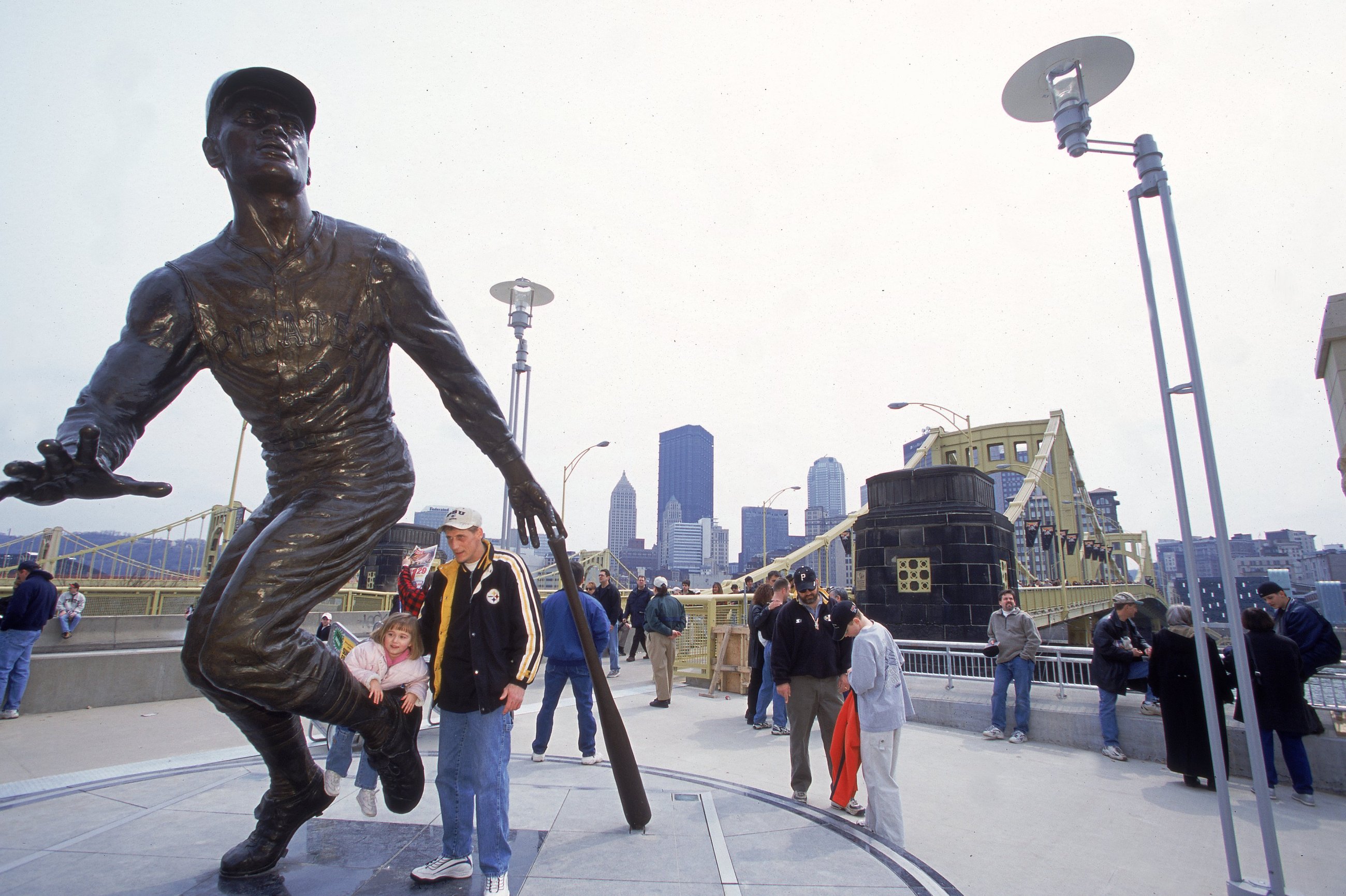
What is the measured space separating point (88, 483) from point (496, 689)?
61.4 inches

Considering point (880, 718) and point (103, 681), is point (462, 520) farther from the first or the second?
point (103, 681)

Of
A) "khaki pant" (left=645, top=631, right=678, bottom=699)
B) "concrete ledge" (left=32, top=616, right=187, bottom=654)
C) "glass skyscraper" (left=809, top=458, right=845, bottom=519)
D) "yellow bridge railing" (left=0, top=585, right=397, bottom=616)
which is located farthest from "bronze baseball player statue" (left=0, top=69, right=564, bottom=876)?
"glass skyscraper" (left=809, top=458, right=845, bottom=519)

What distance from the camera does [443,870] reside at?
2.72 m

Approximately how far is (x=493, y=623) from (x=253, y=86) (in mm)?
2100

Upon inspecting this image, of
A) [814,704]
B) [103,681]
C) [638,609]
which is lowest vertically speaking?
[103,681]

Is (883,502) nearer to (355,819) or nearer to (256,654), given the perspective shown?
(355,819)

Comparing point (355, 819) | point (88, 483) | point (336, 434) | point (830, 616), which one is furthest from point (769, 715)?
point (88, 483)

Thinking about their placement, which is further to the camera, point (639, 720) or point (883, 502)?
point (883, 502)

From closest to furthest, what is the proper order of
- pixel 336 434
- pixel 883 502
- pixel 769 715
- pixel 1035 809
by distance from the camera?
pixel 336 434
pixel 1035 809
pixel 769 715
pixel 883 502

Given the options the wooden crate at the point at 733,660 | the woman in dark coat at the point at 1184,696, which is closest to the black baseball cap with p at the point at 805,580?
the woman in dark coat at the point at 1184,696

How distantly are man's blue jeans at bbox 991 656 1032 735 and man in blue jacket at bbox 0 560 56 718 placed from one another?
8894mm

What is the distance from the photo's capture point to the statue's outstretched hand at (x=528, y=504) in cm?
275

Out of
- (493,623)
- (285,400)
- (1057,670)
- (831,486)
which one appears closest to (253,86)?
(285,400)

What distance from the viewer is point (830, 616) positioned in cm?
525
